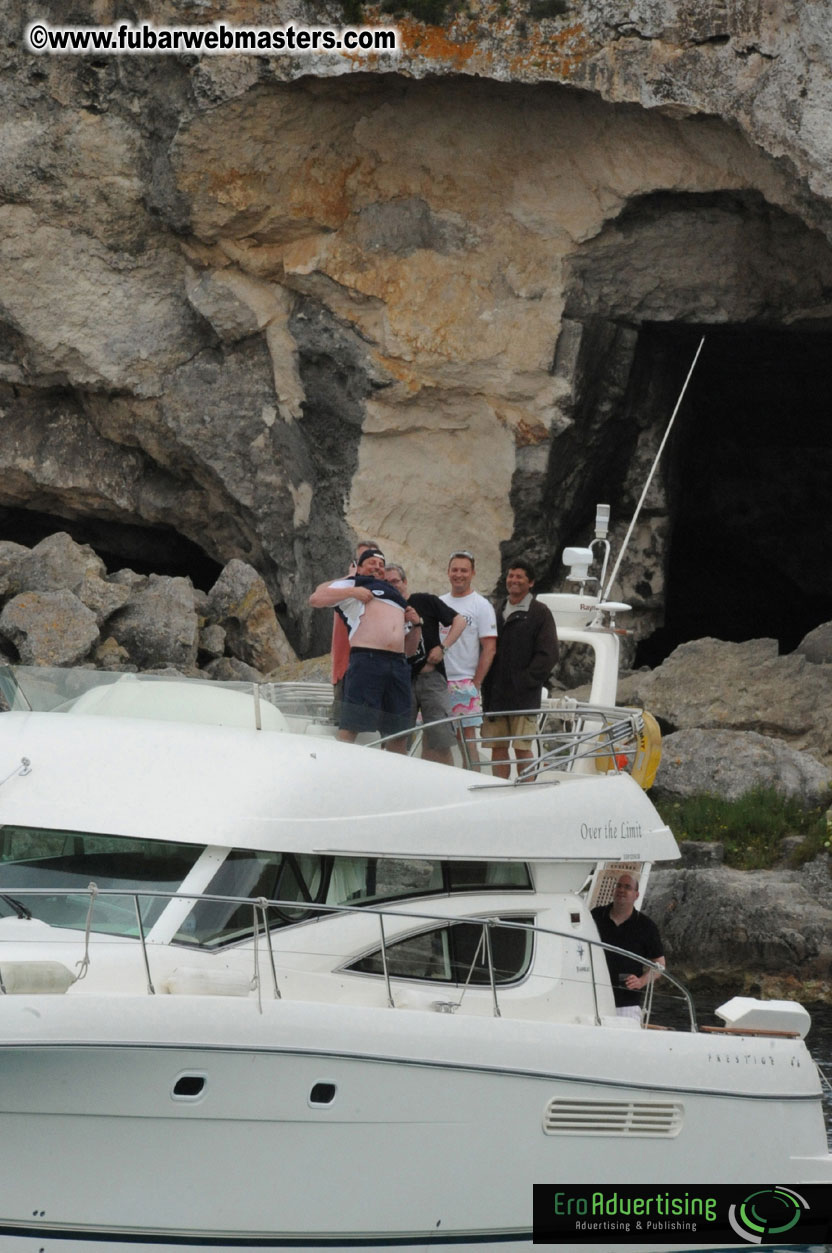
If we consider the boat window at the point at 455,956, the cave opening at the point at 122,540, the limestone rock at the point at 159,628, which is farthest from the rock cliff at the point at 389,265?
the boat window at the point at 455,956

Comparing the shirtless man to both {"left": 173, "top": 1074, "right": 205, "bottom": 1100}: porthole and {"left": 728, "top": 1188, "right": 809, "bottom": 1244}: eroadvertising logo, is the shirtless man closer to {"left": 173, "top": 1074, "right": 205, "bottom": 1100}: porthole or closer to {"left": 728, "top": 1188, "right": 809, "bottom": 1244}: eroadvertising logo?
{"left": 173, "top": 1074, "right": 205, "bottom": 1100}: porthole

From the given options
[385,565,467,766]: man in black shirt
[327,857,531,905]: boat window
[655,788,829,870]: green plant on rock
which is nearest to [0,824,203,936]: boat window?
[327,857,531,905]: boat window

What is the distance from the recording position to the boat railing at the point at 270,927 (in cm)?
681

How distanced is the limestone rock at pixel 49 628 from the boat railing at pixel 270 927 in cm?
1006

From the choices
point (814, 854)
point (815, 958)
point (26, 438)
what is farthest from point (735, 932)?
point (26, 438)

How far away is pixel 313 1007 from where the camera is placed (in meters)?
6.81

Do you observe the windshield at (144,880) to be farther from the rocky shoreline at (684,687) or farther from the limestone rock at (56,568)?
the limestone rock at (56,568)

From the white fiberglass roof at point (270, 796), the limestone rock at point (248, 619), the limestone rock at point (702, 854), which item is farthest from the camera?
the limestone rock at point (248, 619)

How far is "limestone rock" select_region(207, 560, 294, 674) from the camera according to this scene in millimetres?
18547

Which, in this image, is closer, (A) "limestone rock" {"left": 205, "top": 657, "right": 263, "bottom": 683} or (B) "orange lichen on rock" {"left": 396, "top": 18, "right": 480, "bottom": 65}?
(B) "orange lichen on rock" {"left": 396, "top": 18, "right": 480, "bottom": 65}

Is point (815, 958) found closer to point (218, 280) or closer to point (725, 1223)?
point (725, 1223)

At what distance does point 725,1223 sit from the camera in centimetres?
801

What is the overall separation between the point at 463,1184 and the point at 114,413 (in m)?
14.3

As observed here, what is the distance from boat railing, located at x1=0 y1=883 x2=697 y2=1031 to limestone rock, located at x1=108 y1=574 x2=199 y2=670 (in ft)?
33.4
